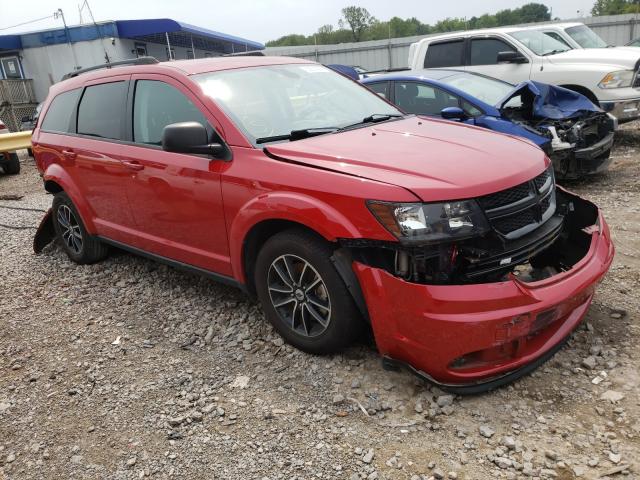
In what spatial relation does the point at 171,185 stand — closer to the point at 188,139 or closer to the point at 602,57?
the point at 188,139

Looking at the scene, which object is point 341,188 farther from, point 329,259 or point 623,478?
point 623,478

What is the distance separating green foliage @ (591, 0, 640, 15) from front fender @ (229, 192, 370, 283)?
6796 centimetres

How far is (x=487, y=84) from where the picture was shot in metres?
7.09

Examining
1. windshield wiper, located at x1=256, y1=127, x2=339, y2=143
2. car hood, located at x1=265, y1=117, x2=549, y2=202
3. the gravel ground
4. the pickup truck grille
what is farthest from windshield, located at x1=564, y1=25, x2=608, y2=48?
windshield wiper, located at x1=256, y1=127, x2=339, y2=143

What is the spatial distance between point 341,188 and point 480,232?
72 cm

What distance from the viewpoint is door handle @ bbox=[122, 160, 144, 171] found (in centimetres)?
385

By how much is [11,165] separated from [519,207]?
11914 mm

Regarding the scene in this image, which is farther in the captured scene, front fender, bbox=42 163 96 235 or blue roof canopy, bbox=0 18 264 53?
blue roof canopy, bbox=0 18 264 53

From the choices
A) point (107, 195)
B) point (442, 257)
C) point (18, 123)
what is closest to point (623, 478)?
point (442, 257)

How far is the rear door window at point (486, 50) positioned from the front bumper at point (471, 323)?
24.0 feet

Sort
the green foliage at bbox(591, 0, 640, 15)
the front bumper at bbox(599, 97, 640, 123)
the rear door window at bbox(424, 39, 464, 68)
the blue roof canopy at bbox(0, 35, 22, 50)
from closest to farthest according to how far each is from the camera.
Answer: the front bumper at bbox(599, 97, 640, 123)
the rear door window at bbox(424, 39, 464, 68)
the blue roof canopy at bbox(0, 35, 22, 50)
the green foliage at bbox(591, 0, 640, 15)

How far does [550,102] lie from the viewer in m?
6.43

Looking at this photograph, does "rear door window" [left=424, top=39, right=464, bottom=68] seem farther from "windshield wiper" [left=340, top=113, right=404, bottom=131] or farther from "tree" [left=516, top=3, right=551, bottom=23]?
"tree" [left=516, top=3, right=551, bottom=23]

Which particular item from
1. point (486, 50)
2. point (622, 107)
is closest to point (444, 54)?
point (486, 50)
